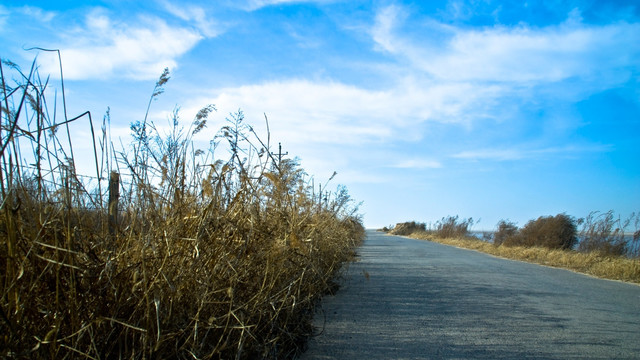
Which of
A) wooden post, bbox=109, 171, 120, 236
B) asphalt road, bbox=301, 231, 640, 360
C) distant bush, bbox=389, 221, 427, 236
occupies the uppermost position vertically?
wooden post, bbox=109, 171, 120, 236

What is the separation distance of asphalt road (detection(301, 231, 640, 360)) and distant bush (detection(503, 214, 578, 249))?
28.5ft

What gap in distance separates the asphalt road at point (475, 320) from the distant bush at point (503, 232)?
11787 mm

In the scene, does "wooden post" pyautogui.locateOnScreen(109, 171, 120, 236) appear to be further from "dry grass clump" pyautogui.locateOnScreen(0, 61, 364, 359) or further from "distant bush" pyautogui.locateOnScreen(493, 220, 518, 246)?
"distant bush" pyautogui.locateOnScreen(493, 220, 518, 246)

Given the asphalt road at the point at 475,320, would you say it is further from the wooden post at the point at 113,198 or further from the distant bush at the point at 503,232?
the distant bush at the point at 503,232

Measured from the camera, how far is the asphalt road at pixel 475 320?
2975mm

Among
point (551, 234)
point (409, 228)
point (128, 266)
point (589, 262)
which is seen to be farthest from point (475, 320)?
point (409, 228)

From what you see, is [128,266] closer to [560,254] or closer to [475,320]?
[475,320]

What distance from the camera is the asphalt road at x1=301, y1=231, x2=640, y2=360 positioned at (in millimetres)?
2975

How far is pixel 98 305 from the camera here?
1.93 metres

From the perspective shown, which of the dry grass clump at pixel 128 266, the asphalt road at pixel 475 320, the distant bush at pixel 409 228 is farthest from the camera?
the distant bush at pixel 409 228

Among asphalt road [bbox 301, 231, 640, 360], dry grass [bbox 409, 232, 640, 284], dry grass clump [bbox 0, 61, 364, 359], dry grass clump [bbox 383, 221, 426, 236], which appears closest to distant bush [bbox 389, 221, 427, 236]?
dry grass clump [bbox 383, 221, 426, 236]

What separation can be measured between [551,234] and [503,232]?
150 inches

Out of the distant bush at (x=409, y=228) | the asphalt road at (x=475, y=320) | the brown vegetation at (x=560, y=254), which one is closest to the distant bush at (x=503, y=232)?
the brown vegetation at (x=560, y=254)

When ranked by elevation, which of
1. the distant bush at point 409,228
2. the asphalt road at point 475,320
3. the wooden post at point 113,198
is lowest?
the asphalt road at point 475,320
